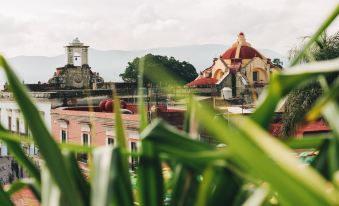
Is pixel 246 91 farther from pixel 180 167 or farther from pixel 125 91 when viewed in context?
pixel 180 167

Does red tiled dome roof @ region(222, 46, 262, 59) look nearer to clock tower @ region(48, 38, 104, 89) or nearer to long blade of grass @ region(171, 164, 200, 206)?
clock tower @ region(48, 38, 104, 89)

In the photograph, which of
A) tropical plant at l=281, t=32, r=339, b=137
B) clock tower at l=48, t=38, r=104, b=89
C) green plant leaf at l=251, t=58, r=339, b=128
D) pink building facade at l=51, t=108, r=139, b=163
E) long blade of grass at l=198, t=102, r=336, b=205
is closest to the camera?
long blade of grass at l=198, t=102, r=336, b=205

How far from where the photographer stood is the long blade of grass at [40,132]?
0.77 metres

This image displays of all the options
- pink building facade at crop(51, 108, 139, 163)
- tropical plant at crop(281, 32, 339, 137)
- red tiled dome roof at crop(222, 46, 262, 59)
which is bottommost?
pink building facade at crop(51, 108, 139, 163)

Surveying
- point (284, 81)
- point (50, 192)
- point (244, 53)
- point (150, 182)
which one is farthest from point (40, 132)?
point (244, 53)

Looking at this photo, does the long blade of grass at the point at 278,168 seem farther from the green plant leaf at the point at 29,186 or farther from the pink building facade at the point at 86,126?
the pink building facade at the point at 86,126

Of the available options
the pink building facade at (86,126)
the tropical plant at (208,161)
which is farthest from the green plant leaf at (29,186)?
the pink building facade at (86,126)

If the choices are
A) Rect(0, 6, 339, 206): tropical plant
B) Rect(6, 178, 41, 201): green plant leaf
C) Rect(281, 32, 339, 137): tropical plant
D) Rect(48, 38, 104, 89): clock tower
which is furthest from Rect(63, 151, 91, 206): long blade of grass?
Rect(48, 38, 104, 89): clock tower

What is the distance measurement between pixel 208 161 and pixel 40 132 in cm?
23

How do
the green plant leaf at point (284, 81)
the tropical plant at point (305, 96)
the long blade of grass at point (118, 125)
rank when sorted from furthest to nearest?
the tropical plant at point (305, 96) < the long blade of grass at point (118, 125) < the green plant leaf at point (284, 81)

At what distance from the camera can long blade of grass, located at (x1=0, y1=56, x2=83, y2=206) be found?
766mm

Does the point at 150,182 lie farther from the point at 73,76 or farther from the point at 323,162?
the point at 73,76

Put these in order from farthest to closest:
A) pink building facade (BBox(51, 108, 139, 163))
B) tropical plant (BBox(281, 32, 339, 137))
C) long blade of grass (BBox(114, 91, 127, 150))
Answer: pink building facade (BBox(51, 108, 139, 163))
tropical plant (BBox(281, 32, 339, 137))
long blade of grass (BBox(114, 91, 127, 150))

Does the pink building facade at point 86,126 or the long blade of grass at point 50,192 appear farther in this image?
the pink building facade at point 86,126
